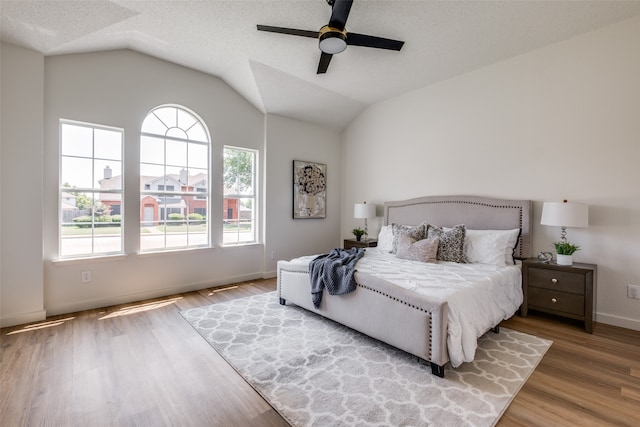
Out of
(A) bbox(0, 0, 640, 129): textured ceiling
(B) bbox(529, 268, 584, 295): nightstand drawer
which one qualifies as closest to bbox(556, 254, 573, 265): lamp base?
(B) bbox(529, 268, 584, 295): nightstand drawer

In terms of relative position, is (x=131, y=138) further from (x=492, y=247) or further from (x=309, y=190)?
(x=492, y=247)

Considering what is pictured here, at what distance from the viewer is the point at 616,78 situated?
2992 millimetres

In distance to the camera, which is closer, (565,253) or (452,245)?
(565,253)

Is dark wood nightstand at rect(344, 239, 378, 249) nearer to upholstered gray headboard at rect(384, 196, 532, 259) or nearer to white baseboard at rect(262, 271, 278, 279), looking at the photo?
upholstered gray headboard at rect(384, 196, 532, 259)

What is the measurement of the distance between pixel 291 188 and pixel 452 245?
8.96ft

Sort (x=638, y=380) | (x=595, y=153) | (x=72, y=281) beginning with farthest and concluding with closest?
(x=72, y=281)
(x=595, y=153)
(x=638, y=380)

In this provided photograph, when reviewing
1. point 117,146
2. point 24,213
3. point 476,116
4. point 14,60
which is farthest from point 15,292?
point 476,116

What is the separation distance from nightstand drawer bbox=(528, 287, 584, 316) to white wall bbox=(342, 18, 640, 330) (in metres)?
0.47

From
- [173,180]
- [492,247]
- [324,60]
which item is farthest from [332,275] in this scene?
[173,180]

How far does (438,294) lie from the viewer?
2197 millimetres

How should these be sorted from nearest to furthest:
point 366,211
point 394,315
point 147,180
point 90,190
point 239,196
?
point 394,315 → point 90,190 → point 147,180 → point 239,196 → point 366,211

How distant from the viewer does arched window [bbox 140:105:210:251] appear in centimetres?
387

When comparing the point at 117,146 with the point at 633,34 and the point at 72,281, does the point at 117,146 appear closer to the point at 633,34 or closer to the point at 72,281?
the point at 72,281

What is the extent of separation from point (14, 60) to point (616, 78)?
5.85 m
